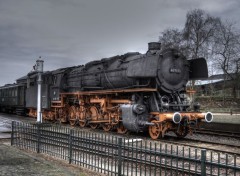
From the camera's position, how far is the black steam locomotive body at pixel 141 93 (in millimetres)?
14625

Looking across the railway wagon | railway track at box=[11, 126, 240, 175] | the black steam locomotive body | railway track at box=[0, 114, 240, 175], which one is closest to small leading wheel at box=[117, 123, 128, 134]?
the black steam locomotive body

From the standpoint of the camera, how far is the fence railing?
6.79 meters

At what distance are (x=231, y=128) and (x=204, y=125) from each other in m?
2.31

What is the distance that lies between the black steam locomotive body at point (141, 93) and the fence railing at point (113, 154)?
4362mm

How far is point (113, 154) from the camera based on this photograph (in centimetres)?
808

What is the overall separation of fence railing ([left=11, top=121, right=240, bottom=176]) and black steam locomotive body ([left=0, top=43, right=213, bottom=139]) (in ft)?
14.3

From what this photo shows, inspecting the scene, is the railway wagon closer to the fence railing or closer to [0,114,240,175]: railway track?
the fence railing

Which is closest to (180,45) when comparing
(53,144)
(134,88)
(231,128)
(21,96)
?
(21,96)

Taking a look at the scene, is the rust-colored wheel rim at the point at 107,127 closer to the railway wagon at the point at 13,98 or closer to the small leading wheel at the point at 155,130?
the small leading wheel at the point at 155,130

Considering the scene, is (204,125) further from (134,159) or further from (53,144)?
(134,159)

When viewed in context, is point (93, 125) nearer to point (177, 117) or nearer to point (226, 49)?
point (177, 117)

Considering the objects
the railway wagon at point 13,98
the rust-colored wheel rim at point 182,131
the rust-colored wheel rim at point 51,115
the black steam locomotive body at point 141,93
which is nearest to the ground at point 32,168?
the black steam locomotive body at point 141,93

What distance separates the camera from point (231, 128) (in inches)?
733

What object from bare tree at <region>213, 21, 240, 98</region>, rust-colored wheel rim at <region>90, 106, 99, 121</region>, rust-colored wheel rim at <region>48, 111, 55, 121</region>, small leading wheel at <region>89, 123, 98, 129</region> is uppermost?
bare tree at <region>213, 21, 240, 98</region>
